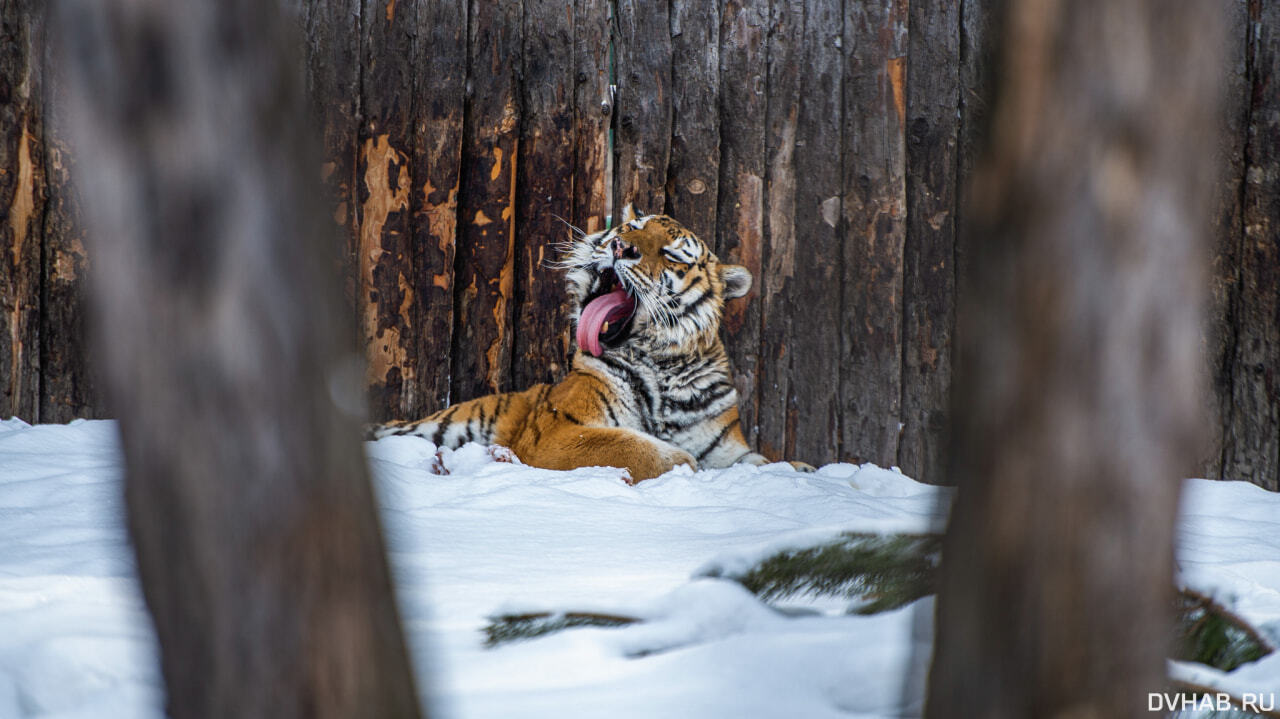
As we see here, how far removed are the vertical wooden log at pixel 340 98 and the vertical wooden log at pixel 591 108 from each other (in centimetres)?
106

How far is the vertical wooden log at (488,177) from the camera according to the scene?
14.4 feet

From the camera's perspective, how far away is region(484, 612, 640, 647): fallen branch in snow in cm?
147

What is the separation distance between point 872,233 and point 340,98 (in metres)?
2.71

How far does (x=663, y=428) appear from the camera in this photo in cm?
443

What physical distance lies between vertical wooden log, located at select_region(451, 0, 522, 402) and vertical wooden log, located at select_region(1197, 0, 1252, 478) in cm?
342

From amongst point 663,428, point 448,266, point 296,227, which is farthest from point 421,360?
point 296,227

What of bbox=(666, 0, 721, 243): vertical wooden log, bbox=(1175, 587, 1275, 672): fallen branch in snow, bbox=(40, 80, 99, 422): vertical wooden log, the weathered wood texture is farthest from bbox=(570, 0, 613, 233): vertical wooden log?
bbox=(1175, 587, 1275, 672): fallen branch in snow

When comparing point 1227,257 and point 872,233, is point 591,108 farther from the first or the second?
point 1227,257

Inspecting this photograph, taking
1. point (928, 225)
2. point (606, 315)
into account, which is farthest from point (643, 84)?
point (928, 225)

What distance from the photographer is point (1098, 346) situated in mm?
650

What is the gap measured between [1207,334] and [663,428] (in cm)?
268

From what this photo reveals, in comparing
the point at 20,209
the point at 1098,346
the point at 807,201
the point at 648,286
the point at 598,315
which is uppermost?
the point at 807,201

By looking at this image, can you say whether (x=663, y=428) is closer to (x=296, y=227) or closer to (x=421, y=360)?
(x=421, y=360)

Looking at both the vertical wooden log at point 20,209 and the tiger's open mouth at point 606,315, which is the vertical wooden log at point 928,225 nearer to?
the tiger's open mouth at point 606,315
